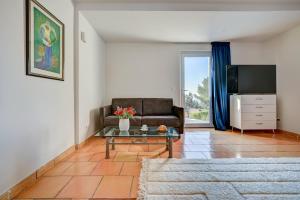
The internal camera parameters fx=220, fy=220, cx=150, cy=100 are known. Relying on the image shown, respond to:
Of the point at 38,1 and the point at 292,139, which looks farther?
the point at 292,139

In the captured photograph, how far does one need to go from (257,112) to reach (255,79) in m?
0.74

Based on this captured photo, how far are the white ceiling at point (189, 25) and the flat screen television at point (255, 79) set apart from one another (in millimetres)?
726

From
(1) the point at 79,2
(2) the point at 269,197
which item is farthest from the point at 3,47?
(2) the point at 269,197

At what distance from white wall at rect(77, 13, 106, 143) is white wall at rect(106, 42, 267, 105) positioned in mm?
410

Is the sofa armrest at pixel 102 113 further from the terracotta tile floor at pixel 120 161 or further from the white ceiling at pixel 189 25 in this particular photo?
the white ceiling at pixel 189 25

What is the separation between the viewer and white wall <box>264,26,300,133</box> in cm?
426

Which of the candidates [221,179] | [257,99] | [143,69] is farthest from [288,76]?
[221,179]

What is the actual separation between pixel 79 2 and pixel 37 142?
2.24 metres

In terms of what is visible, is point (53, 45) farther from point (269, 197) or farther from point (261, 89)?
point (261, 89)

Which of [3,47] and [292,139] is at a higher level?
[3,47]

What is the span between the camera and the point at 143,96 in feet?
18.0

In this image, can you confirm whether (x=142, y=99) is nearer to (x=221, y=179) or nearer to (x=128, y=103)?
(x=128, y=103)

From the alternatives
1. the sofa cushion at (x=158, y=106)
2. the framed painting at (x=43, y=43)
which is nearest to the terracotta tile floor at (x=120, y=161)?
the sofa cushion at (x=158, y=106)

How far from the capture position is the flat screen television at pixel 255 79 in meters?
4.83
